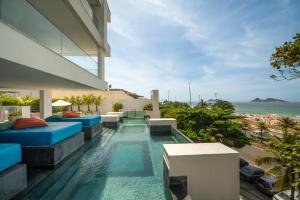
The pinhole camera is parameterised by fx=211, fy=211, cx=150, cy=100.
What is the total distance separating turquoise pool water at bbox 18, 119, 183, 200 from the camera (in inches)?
182

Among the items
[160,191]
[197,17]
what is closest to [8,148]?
[160,191]

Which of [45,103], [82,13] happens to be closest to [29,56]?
[82,13]

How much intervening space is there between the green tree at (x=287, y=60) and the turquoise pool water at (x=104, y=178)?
4.67 meters

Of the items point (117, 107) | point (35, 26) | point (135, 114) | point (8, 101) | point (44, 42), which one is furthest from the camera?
point (117, 107)

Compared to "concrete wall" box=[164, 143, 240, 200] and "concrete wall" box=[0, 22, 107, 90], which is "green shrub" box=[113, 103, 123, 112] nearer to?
"concrete wall" box=[0, 22, 107, 90]

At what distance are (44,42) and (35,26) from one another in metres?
0.58

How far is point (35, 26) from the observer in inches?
196

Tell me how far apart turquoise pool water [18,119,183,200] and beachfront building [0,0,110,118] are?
277 cm

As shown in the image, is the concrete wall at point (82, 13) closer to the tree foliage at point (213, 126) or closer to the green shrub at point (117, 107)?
the tree foliage at point (213, 126)

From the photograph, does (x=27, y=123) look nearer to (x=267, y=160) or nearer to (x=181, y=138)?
(x=181, y=138)

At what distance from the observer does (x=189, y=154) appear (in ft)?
15.2

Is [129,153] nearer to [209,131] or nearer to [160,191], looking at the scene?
[160,191]

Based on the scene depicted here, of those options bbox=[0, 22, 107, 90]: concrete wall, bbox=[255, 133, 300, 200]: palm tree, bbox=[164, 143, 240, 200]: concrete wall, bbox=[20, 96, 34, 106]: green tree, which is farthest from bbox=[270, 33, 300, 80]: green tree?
bbox=[20, 96, 34, 106]: green tree

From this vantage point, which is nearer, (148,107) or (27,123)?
(27,123)
